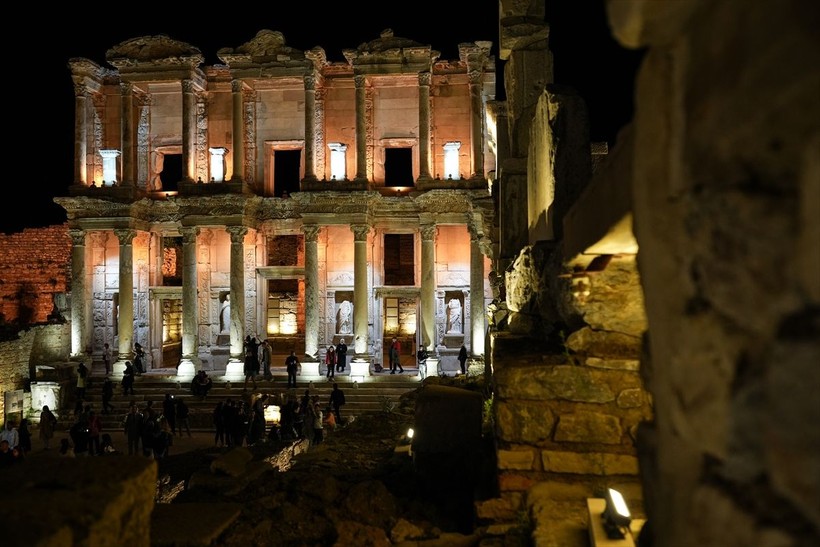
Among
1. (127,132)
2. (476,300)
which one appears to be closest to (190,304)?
(127,132)

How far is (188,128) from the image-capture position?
2222cm

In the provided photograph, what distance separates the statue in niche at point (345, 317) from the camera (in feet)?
77.4

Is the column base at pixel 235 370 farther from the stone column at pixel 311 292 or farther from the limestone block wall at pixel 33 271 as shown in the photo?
the limestone block wall at pixel 33 271

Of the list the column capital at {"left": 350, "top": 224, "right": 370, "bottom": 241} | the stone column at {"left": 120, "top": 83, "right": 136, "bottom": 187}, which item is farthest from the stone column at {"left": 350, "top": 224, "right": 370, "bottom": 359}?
the stone column at {"left": 120, "top": 83, "right": 136, "bottom": 187}

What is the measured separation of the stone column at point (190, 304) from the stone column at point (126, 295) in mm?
1960

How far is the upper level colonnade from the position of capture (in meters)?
21.6

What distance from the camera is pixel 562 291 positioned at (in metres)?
4.21

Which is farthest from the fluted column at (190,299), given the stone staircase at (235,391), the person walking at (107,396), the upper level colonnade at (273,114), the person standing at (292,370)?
the person standing at (292,370)

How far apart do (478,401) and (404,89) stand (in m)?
19.8

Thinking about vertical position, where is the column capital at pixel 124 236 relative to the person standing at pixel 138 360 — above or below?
above

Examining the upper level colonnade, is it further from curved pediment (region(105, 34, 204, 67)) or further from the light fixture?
the light fixture

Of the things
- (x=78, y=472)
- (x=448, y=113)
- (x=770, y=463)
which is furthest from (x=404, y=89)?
(x=770, y=463)

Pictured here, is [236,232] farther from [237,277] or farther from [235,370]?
[235,370]

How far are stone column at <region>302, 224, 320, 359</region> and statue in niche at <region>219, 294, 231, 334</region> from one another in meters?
3.96
